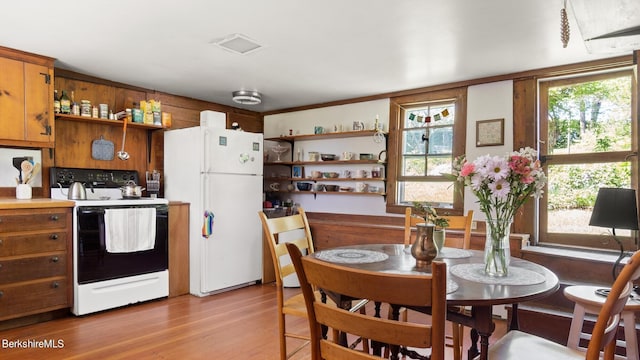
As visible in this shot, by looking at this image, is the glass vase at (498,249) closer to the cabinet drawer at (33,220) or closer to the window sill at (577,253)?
the window sill at (577,253)

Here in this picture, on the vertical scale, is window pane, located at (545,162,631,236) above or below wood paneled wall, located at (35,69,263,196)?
below

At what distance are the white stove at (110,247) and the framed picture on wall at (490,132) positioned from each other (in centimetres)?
310

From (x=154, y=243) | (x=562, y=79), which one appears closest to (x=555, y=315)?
(x=562, y=79)

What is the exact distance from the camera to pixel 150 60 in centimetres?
325

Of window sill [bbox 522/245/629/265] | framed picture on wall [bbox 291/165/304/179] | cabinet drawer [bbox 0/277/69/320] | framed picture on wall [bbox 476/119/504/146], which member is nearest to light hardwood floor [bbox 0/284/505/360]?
cabinet drawer [bbox 0/277/69/320]

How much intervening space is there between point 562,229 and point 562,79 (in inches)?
51.4

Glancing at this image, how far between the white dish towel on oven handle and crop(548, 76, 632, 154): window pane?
12.1ft

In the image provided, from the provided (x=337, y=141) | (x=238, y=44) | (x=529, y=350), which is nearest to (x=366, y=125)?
(x=337, y=141)

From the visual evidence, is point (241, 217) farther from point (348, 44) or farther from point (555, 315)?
point (555, 315)

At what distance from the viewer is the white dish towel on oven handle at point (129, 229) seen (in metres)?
3.25

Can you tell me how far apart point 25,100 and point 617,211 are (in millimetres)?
4481

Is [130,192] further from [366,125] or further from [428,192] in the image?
[428,192]

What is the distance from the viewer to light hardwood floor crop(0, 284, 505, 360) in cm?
246

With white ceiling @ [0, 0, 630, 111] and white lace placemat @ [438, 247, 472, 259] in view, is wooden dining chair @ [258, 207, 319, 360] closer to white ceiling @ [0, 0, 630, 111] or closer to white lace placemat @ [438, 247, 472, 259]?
white lace placemat @ [438, 247, 472, 259]
